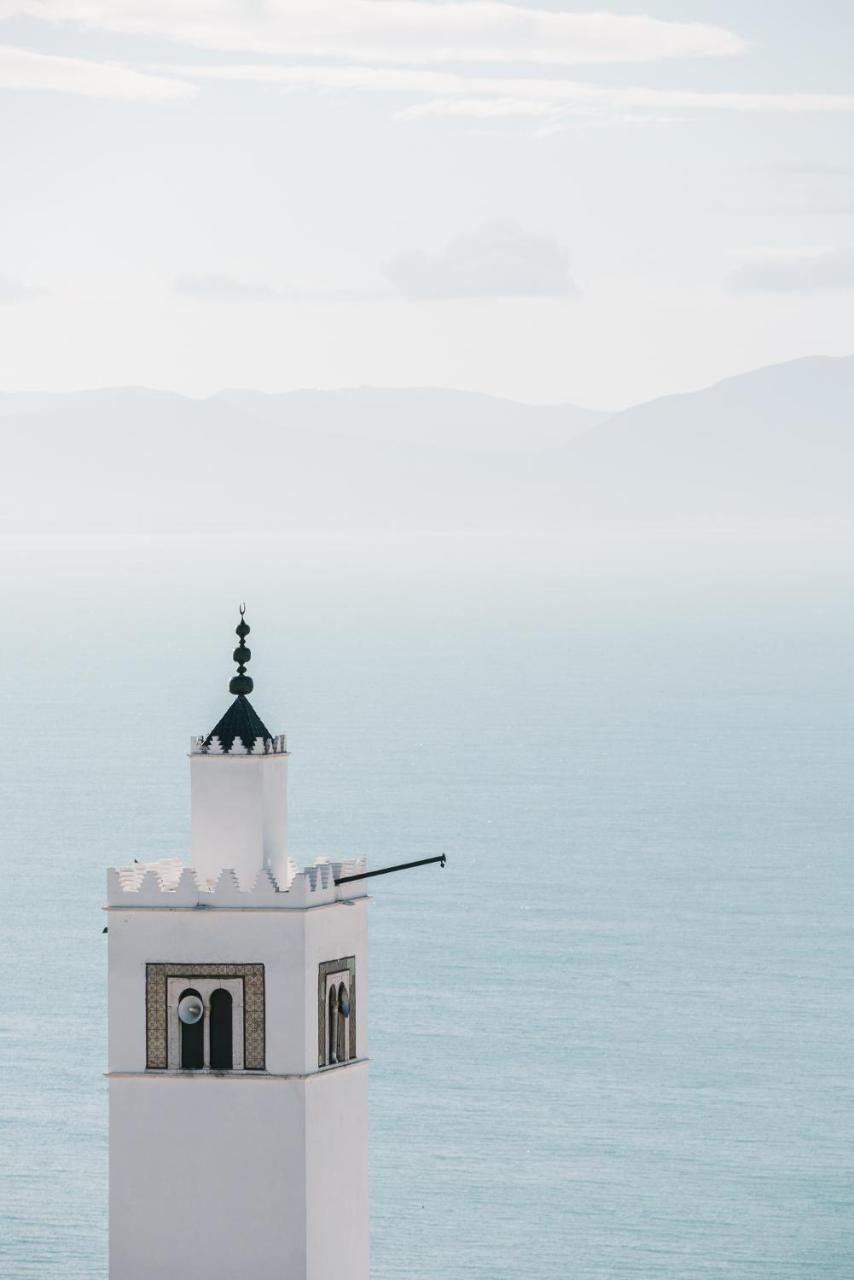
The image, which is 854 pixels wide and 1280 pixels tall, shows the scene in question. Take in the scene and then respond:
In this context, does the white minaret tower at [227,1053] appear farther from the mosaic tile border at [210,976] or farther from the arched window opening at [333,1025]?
the arched window opening at [333,1025]

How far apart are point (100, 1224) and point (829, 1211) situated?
1366 cm

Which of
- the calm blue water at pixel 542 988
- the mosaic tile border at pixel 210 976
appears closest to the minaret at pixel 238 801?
the mosaic tile border at pixel 210 976

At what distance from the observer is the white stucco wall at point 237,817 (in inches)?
920

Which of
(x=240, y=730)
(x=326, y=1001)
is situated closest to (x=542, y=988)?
(x=326, y=1001)

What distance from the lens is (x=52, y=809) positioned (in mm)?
121312

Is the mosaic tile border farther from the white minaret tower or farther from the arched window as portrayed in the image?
the arched window

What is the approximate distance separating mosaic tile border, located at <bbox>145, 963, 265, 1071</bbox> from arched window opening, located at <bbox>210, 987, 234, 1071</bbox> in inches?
4.4

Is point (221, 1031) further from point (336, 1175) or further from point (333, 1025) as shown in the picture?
point (336, 1175)

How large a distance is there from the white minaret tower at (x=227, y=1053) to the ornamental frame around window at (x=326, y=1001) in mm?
22

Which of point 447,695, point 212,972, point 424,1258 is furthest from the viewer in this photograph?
point 447,695

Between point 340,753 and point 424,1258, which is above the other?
point 340,753

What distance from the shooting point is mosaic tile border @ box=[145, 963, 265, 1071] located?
23.2 m

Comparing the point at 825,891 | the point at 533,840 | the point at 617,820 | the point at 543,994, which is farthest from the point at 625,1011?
the point at 617,820

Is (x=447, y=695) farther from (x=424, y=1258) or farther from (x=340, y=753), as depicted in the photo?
(x=424, y=1258)
